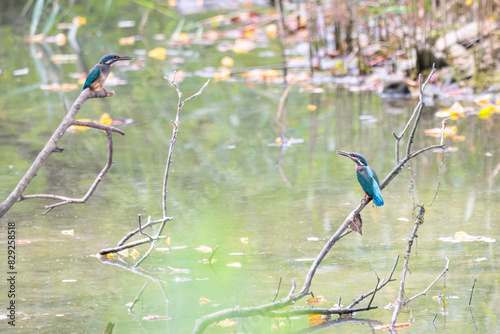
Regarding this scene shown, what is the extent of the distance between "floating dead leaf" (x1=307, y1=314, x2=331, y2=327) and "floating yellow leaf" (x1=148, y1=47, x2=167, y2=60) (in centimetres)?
682

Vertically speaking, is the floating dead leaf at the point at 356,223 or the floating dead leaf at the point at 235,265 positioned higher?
the floating dead leaf at the point at 356,223

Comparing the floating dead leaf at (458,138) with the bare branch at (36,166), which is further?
the floating dead leaf at (458,138)

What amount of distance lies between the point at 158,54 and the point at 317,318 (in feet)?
23.0

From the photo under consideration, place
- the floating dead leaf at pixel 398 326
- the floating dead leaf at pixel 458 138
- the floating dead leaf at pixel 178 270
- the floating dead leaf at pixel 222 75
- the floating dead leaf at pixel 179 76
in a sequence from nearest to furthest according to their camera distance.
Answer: the floating dead leaf at pixel 398 326 < the floating dead leaf at pixel 178 270 < the floating dead leaf at pixel 458 138 < the floating dead leaf at pixel 179 76 < the floating dead leaf at pixel 222 75

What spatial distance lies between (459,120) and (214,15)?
6004 millimetres

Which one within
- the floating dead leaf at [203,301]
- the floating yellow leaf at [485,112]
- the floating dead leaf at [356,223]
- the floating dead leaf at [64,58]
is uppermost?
the floating dead leaf at [356,223]

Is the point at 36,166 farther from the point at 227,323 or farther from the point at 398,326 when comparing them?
the point at 398,326

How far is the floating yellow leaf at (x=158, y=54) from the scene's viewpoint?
376 inches

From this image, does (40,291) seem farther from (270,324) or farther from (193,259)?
(270,324)

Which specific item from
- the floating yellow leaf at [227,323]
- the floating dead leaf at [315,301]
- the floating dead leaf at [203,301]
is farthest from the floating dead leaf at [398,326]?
the floating dead leaf at [203,301]

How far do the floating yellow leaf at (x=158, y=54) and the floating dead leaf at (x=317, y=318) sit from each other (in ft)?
22.4

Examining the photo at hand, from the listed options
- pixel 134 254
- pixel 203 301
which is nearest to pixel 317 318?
pixel 203 301

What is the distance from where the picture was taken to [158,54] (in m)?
9.65

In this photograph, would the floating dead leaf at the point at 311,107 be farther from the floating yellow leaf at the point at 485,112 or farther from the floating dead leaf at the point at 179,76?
the floating dead leaf at the point at 179,76
